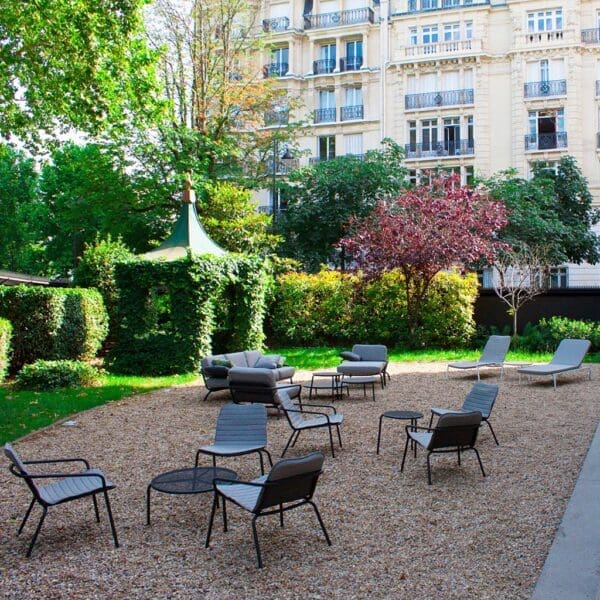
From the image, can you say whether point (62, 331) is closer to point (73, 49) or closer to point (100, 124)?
point (100, 124)

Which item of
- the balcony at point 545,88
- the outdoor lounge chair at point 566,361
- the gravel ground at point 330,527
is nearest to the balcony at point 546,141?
the balcony at point 545,88

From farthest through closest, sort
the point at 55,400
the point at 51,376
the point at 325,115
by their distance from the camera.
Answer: the point at 325,115 → the point at 51,376 → the point at 55,400

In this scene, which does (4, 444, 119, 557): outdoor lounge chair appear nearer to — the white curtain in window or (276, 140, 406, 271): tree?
(276, 140, 406, 271): tree

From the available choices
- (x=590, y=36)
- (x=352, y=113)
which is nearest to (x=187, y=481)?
(x=352, y=113)

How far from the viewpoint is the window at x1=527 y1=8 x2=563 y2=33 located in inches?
1332

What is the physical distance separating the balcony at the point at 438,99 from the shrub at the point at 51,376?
89.4 feet

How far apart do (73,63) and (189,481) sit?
42.0ft

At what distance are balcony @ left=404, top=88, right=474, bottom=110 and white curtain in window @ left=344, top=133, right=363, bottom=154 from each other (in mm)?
3084

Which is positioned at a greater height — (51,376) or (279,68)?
(279,68)

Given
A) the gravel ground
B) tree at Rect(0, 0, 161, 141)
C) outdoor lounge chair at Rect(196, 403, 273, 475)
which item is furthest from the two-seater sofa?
tree at Rect(0, 0, 161, 141)

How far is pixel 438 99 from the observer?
35656 millimetres

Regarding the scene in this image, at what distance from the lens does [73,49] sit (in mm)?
15461

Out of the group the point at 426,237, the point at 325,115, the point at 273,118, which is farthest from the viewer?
the point at 325,115

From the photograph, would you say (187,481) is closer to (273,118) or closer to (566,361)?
(566,361)
